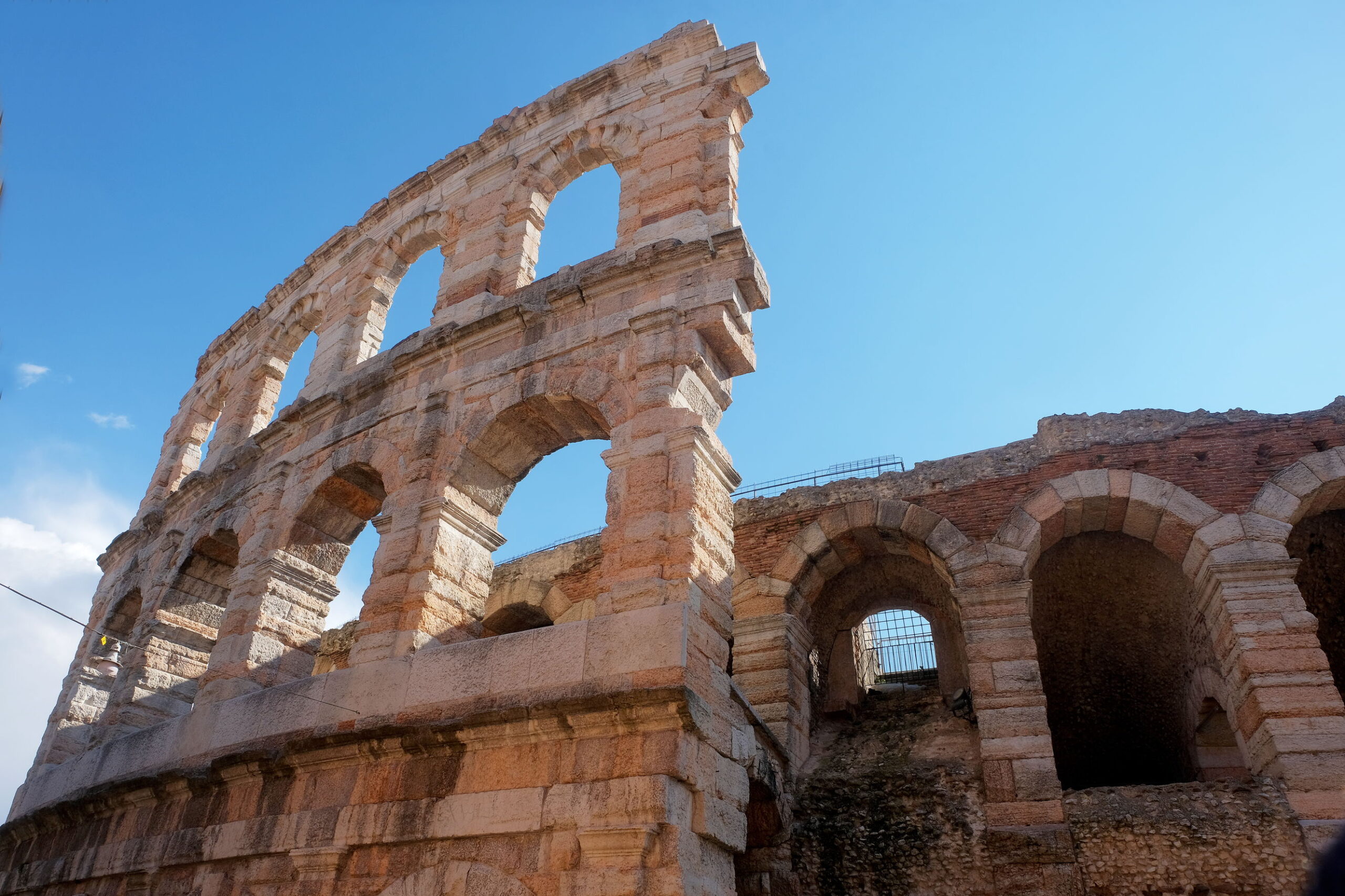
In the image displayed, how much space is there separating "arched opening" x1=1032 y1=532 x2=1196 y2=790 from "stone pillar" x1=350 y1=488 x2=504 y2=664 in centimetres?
677

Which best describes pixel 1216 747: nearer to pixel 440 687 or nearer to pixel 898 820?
pixel 898 820

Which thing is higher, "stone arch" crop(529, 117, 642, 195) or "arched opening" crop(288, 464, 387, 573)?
"stone arch" crop(529, 117, 642, 195)

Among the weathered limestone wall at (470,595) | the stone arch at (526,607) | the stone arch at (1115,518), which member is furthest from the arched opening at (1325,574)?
the stone arch at (526,607)

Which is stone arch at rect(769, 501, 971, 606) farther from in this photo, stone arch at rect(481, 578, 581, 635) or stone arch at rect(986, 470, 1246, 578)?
stone arch at rect(481, 578, 581, 635)

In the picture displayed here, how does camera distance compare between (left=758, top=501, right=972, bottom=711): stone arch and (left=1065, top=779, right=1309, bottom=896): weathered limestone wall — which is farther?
(left=758, top=501, right=972, bottom=711): stone arch

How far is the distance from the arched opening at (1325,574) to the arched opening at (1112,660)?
155 cm

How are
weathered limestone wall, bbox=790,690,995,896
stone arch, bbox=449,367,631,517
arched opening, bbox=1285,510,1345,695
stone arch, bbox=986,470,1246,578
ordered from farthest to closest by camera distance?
arched opening, bbox=1285,510,1345,695 < stone arch, bbox=986,470,1246,578 < weathered limestone wall, bbox=790,690,995,896 < stone arch, bbox=449,367,631,517

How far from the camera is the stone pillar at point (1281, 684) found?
729cm

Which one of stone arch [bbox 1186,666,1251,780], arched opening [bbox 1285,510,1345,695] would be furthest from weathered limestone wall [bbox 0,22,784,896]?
arched opening [bbox 1285,510,1345,695]

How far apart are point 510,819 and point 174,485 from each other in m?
10.1

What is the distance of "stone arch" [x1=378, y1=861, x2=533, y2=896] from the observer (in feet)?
17.5

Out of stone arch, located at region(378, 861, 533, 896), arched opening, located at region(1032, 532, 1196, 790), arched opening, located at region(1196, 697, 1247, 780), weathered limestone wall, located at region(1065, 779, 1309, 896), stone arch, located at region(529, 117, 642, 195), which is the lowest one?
stone arch, located at region(378, 861, 533, 896)

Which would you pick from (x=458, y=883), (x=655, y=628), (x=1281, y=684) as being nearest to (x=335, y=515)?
(x=458, y=883)

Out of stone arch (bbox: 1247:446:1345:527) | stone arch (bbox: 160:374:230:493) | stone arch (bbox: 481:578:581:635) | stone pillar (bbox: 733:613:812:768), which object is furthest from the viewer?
stone arch (bbox: 160:374:230:493)
